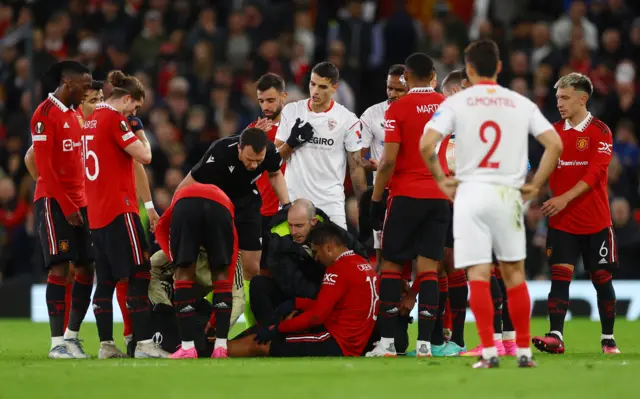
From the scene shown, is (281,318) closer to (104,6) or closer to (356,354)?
(356,354)

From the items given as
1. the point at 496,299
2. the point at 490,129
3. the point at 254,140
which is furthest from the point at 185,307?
the point at 490,129

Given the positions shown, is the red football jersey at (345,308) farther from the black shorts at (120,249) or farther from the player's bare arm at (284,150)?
the player's bare arm at (284,150)

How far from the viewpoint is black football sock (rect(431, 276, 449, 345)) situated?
1017cm

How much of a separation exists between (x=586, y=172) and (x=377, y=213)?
185cm

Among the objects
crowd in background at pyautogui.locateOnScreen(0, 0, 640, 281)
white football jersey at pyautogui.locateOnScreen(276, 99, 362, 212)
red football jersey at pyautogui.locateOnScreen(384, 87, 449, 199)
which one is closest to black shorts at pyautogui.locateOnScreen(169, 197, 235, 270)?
red football jersey at pyautogui.locateOnScreen(384, 87, 449, 199)

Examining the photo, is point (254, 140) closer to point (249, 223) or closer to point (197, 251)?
point (197, 251)

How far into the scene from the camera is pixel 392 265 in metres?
9.56

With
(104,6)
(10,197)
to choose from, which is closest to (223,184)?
(10,197)

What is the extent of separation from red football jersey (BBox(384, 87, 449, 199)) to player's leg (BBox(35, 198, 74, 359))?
280cm

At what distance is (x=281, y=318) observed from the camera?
975cm

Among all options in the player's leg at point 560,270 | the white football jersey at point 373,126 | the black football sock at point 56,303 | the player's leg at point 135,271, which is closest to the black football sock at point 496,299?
the player's leg at point 560,270

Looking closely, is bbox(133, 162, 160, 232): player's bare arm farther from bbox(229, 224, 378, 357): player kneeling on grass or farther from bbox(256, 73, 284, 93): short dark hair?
bbox(229, 224, 378, 357): player kneeling on grass

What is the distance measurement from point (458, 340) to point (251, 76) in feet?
30.2

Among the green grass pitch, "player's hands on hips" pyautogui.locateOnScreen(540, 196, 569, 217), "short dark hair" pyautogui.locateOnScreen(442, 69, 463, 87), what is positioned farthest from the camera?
"short dark hair" pyautogui.locateOnScreen(442, 69, 463, 87)
